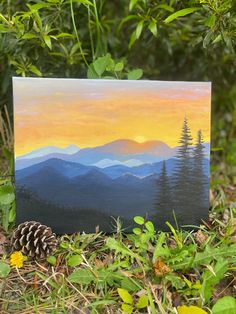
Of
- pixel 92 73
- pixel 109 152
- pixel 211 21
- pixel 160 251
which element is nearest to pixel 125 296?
pixel 160 251

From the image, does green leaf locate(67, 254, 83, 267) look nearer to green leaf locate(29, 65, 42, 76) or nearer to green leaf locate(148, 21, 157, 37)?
green leaf locate(29, 65, 42, 76)

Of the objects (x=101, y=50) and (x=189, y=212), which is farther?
(x=101, y=50)

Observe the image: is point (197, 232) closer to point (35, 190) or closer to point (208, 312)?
point (208, 312)

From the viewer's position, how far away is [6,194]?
3.77ft

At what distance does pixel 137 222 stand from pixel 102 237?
118 millimetres

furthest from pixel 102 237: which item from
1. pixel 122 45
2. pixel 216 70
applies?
pixel 216 70

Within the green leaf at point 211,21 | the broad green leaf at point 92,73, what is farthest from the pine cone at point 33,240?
the green leaf at point 211,21

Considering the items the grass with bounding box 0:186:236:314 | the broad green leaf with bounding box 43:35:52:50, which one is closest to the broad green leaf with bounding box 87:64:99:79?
the broad green leaf with bounding box 43:35:52:50

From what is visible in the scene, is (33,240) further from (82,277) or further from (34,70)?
(34,70)

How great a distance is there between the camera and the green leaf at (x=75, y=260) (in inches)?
39.3

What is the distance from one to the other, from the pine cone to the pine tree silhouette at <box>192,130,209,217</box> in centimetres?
41

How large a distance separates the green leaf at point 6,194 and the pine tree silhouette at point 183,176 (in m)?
0.46

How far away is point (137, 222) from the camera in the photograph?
1.06m

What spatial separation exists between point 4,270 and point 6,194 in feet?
0.78
